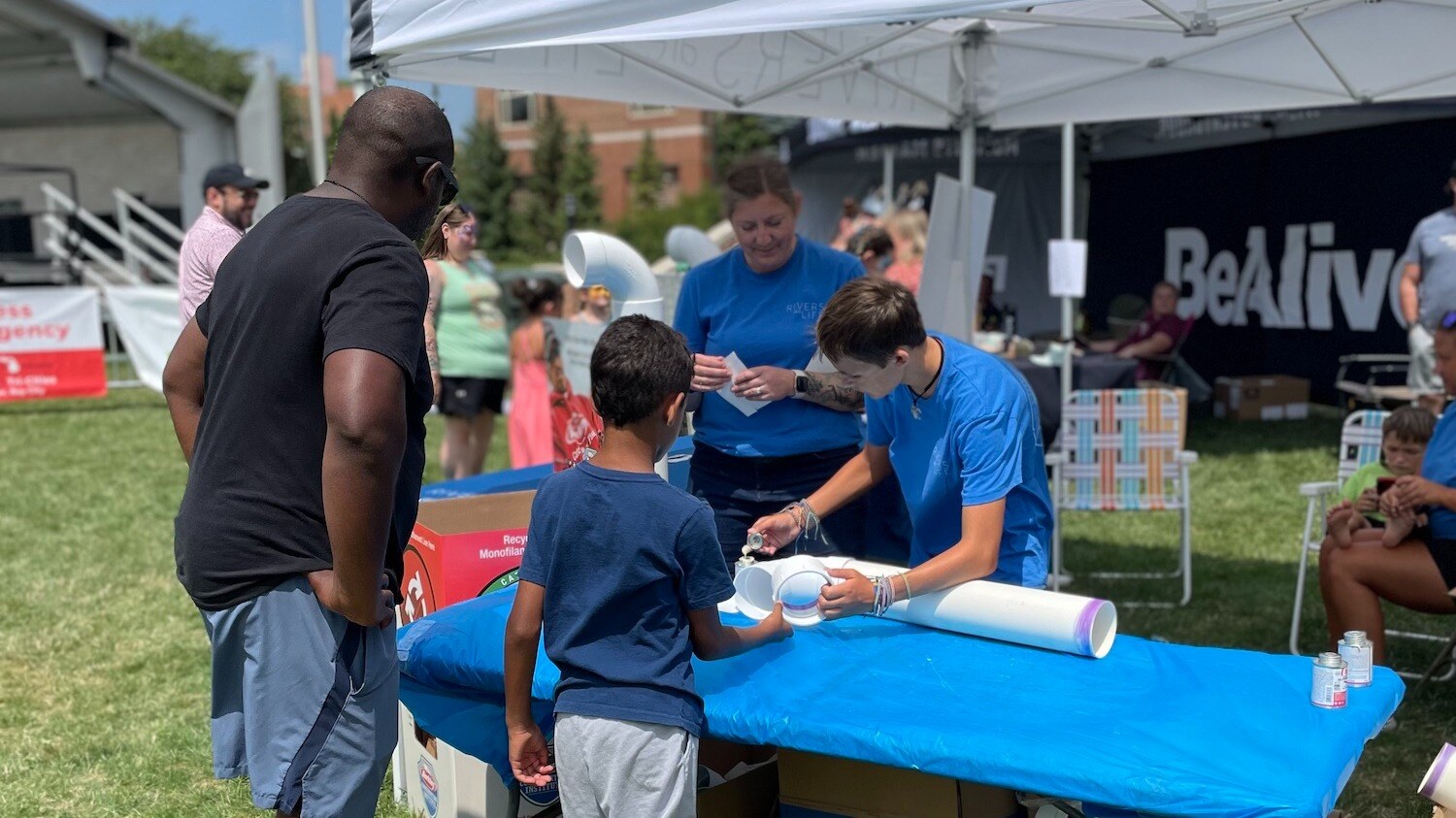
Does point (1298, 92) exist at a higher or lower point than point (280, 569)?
higher

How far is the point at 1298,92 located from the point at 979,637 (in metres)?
3.25

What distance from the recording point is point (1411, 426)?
430 cm

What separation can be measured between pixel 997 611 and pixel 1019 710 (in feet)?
1.22

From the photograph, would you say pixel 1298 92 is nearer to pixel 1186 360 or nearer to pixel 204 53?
pixel 1186 360

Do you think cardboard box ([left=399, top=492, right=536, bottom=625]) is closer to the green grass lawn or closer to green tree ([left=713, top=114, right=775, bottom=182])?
the green grass lawn

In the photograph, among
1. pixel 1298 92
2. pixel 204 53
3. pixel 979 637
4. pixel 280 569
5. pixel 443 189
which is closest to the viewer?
pixel 280 569

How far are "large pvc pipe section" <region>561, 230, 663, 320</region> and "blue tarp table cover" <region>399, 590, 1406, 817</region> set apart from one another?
1.16 m

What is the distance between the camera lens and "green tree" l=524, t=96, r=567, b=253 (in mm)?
43688

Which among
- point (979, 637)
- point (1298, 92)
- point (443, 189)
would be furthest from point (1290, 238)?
point (443, 189)

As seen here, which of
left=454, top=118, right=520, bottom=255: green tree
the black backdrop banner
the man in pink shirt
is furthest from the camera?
left=454, top=118, right=520, bottom=255: green tree

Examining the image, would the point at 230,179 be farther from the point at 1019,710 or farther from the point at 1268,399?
the point at 1268,399

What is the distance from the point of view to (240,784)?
3398mm

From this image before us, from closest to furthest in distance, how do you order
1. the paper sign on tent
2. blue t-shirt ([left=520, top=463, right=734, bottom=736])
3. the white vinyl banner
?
blue t-shirt ([left=520, top=463, right=734, bottom=736]), the paper sign on tent, the white vinyl banner

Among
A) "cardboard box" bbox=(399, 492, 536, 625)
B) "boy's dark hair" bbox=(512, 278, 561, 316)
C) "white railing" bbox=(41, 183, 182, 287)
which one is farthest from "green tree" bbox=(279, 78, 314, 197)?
"cardboard box" bbox=(399, 492, 536, 625)
